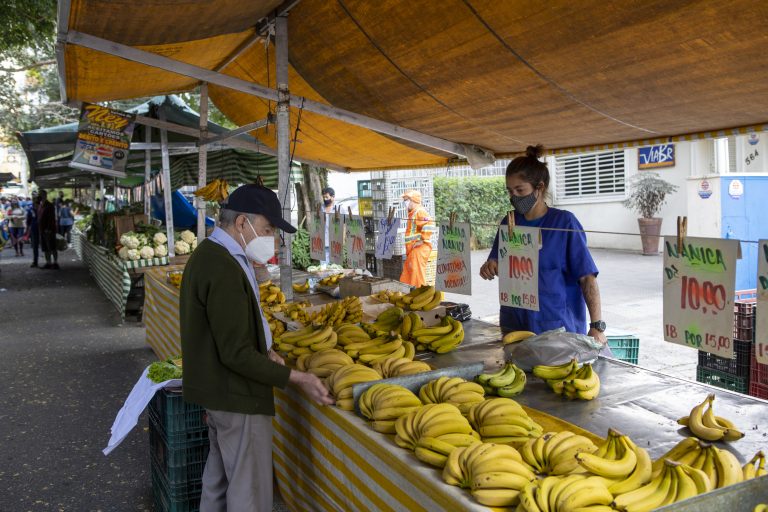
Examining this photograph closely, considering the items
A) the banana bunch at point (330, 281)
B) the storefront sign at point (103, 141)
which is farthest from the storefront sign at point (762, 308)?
the storefront sign at point (103, 141)

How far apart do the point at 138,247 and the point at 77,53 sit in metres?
6.18

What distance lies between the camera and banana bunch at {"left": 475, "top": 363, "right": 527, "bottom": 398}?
3137 mm

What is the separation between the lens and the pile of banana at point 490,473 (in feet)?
6.57

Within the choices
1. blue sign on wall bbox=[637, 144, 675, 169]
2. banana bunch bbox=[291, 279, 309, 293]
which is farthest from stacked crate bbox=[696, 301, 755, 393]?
blue sign on wall bbox=[637, 144, 675, 169]

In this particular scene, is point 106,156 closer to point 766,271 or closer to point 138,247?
point 138,247

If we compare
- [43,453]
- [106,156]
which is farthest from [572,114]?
[106,156]

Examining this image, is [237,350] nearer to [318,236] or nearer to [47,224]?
[318,236]

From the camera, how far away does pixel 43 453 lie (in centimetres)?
562

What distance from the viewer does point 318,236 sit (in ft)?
23.8

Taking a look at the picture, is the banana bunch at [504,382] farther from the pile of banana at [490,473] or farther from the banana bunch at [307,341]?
the banana bunch at [307,341]

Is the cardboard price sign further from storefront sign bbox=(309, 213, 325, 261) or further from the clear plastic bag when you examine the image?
storefront sign bbox=(309, 213, 325, 261)

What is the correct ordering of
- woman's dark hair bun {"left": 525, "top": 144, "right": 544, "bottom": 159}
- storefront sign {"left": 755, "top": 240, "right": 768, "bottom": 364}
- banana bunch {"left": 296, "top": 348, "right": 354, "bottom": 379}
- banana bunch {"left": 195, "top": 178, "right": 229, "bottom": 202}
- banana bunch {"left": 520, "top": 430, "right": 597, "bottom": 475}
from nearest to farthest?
banana bunch {"left": 520, "top": 430, "right": 597, "bottom": 475} < storefront sign {"left": 755, "top": 240, "right": 768, "bottom": 364} < banana bunch {"left": 296, "top": 348, "right": 354, "bottom": 379} < woman's dark hair bun {"left": 525, "top": 144, "right": 544, "bottom": 159} < banana bunch {"left": 195, "top": 178, "right": 229, "bottom": 202}

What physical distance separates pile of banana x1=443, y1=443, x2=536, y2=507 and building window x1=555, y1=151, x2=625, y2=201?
1862 cm

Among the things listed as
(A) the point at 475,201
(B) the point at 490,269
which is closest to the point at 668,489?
(B) the point at 490,269
